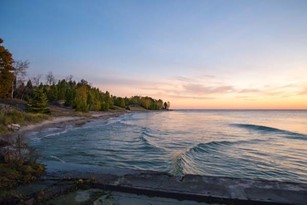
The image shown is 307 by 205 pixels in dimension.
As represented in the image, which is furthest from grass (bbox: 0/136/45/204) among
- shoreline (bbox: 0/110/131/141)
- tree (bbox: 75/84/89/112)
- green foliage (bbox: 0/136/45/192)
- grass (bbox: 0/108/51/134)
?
tree (bbox: 75/84/89/112)

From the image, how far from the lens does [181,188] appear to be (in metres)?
5.88

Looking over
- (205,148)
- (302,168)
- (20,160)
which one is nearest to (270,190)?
(20,160)

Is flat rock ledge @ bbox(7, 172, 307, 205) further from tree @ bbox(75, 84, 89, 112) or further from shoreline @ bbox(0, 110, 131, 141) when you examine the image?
tree @ bbox(75, 84, 89, 112)

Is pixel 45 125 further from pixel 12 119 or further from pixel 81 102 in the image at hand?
pixel 81 102

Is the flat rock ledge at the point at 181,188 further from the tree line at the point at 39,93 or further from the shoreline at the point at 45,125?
the tree line at the point at 39,93

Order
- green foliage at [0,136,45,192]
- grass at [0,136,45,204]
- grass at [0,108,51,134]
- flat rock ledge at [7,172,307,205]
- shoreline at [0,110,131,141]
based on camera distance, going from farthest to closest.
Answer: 1. grass at [0,108,51,134]
2. shoreline at [0,110,131,141]
3. green foliage at [0,136,45,192]
4. grass at [0,136,45,204]
5. flat rock ledge at [7,172,307,205]

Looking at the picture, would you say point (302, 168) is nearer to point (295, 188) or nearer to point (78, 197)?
point (295, 188)

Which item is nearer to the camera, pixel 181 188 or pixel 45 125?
pixel 181 188

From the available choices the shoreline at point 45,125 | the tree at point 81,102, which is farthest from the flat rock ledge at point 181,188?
the tree at point 81,102

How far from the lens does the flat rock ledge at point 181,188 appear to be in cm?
529

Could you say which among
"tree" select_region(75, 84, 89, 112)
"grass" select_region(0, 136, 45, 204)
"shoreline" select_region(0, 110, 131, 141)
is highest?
"tree" select_region(75, 84, 89, 112)

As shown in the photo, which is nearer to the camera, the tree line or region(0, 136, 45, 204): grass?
region(0, 136, 45, 204): grass

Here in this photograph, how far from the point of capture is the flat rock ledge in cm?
529

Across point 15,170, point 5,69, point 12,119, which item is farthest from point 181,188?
point 5,69
